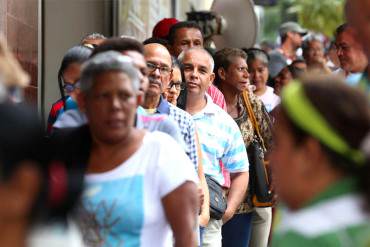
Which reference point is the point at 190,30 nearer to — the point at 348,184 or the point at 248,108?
the point at 248,108

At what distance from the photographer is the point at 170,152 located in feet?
14.8

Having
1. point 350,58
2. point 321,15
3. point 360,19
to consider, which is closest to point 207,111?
point 350,58

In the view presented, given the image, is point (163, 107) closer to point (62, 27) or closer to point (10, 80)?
point (10, 80)

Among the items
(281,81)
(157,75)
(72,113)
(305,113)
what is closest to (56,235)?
(305,113)

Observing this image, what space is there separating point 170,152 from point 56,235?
1.83 m

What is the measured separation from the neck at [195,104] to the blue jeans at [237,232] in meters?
1.32

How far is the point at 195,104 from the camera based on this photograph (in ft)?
24.3

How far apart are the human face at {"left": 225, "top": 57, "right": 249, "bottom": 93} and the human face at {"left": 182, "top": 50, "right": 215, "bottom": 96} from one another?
3.25 ft

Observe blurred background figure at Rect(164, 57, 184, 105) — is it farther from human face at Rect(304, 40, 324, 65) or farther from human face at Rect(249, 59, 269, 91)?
human face at Rect(304, 40, 324, 65)

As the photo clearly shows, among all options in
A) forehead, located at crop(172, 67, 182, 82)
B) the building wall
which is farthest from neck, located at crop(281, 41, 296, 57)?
forehead, located at crop(172, 67, 182, 82)

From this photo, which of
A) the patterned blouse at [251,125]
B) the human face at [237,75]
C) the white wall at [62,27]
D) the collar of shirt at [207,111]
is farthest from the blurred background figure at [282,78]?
the collar of shirt at [207,111]

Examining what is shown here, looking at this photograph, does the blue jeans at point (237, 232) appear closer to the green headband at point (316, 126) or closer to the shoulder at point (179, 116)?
the shoulder at point (179, 116)

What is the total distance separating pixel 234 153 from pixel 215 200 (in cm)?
65

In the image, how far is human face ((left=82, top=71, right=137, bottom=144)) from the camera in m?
4.40
